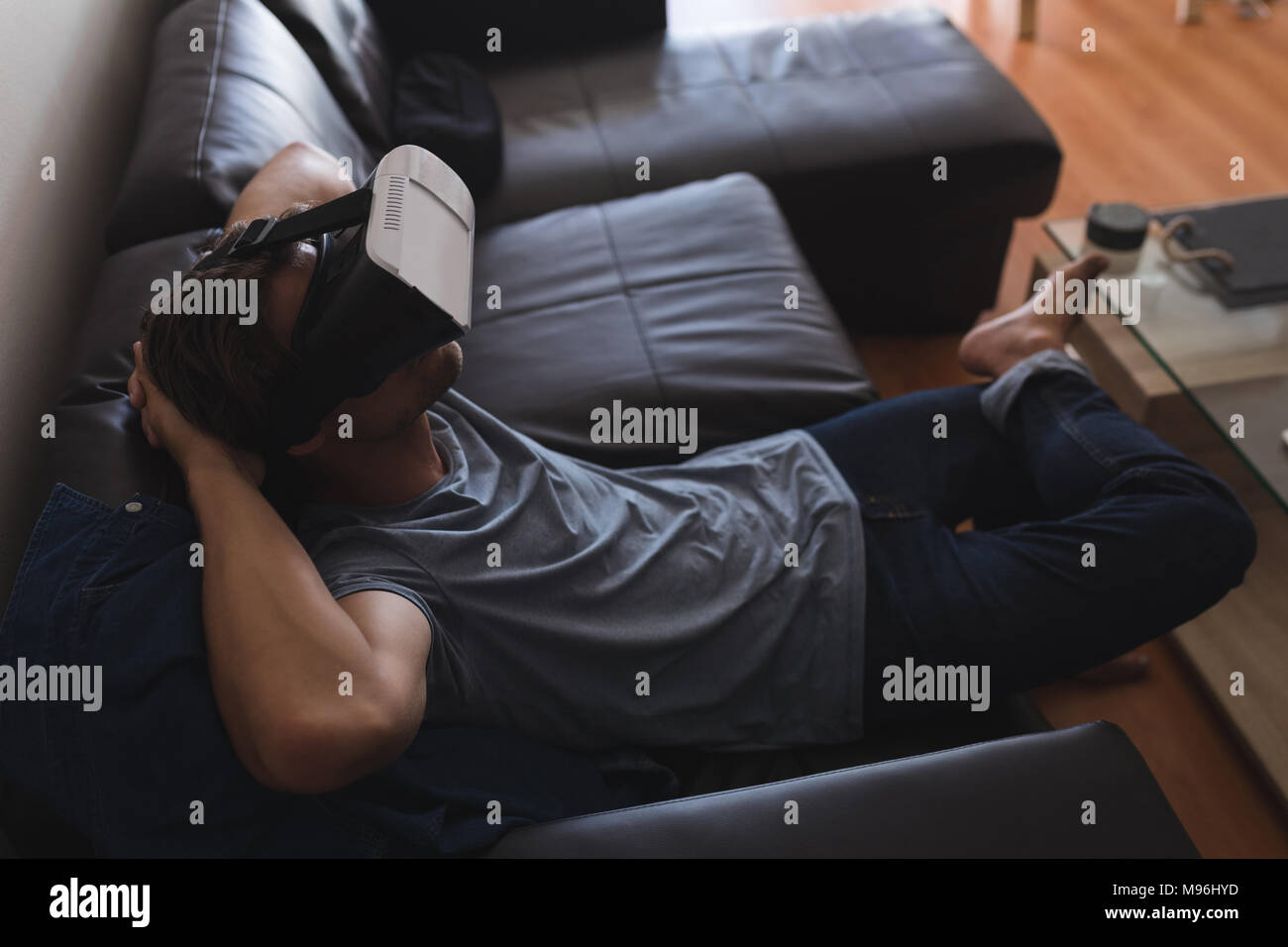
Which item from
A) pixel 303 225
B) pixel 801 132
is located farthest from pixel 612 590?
pixel 801 132

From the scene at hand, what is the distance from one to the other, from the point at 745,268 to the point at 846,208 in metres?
0.43

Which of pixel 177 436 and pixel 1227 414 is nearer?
pixel 177 436

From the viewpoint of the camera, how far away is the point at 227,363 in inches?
35.1

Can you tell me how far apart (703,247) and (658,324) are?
21 centimetres

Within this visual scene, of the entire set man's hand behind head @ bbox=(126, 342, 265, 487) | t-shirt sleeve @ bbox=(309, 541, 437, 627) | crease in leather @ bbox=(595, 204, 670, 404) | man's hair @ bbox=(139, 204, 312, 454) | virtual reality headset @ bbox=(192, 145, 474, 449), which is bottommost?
crease in leather @ bbox=(595, 204, 670, 404)

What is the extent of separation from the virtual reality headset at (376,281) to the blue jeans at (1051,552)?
0.62m

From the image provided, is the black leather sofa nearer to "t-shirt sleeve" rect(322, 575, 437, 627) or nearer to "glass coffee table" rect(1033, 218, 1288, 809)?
"t-shirt sleeve" rect(322, 575, 437, 627)

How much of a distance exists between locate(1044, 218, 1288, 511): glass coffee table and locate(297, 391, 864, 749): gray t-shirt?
64cm

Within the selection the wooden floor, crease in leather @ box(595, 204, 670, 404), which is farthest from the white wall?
the wooden floor

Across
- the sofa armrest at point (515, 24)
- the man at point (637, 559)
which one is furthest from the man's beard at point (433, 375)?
the sofa armrest at point (515, 24)

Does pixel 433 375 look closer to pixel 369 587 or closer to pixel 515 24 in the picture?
pixel 369 587

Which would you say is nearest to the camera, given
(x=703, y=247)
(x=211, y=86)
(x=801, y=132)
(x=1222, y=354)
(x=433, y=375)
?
(x=433, y=375)

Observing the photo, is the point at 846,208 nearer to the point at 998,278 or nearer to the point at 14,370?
the point at 998,278

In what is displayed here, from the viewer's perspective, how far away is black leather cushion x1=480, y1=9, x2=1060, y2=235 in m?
1.92
